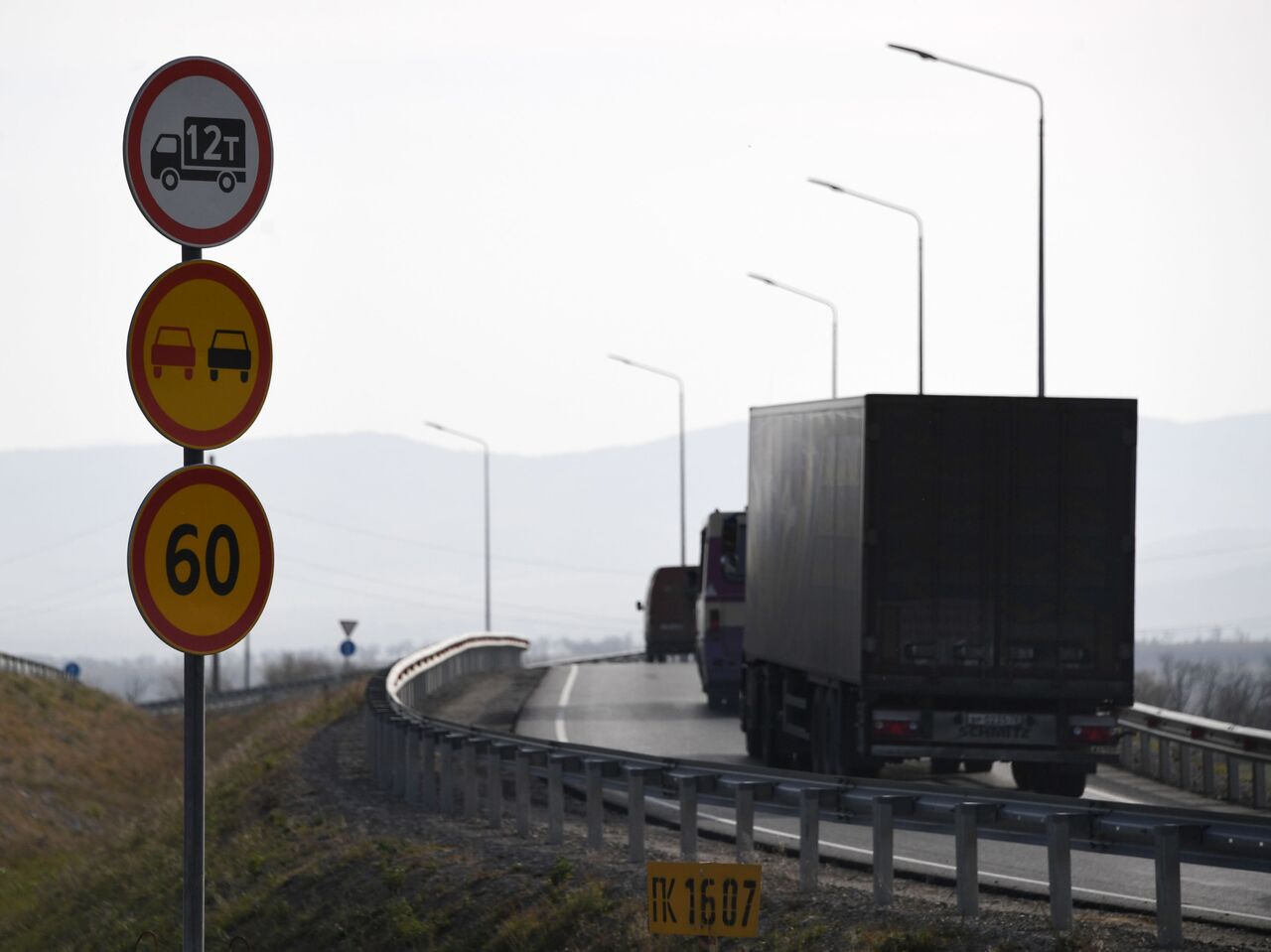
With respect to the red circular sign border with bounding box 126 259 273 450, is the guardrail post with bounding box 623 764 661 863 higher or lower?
lower

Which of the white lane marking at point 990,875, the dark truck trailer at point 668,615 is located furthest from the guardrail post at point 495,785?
the dark truck trailer at point 668,615

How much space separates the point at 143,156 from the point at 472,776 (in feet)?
37.1

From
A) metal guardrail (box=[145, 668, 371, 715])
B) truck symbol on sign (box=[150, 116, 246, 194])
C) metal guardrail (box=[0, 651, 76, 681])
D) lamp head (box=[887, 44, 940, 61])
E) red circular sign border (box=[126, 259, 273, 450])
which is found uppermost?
lamp head (box=[887, 44, 940, 61])

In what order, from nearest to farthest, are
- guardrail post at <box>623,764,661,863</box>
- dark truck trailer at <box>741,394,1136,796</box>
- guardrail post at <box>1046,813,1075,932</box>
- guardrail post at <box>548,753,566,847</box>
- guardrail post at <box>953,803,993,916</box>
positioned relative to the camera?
guardrail post at <box>1046,813,1075,932</box> → guardrail post at <box>953,803,993,916</box> → guardrail post at <box>623,764,661,863</box> → guardrail post at <box>548,753,566,847</box> → dark truck trailer at <box>741,394,1136,796</box>

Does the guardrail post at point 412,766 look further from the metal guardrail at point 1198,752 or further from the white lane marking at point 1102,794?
the metal guardrail at point 1198,752

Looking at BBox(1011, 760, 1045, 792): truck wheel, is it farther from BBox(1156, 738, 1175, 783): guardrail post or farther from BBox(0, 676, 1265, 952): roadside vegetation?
BBox(0, 676, 1265, 952): roadside vegetation

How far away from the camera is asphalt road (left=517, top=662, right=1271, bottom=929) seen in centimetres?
1362

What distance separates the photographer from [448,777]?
742 inches

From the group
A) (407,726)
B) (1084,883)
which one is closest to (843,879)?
(1084,883)

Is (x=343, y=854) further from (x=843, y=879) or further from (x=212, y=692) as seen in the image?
(x=212, y=692)

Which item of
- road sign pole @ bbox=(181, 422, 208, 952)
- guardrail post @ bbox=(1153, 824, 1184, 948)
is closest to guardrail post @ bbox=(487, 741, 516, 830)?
guardrail post @ bbox=(1153, 824, 1184, 948)

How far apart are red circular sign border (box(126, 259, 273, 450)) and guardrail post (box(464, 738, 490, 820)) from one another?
10.8 metres

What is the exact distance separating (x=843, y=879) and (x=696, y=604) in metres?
22.4

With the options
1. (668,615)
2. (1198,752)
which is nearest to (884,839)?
(1198,752)
